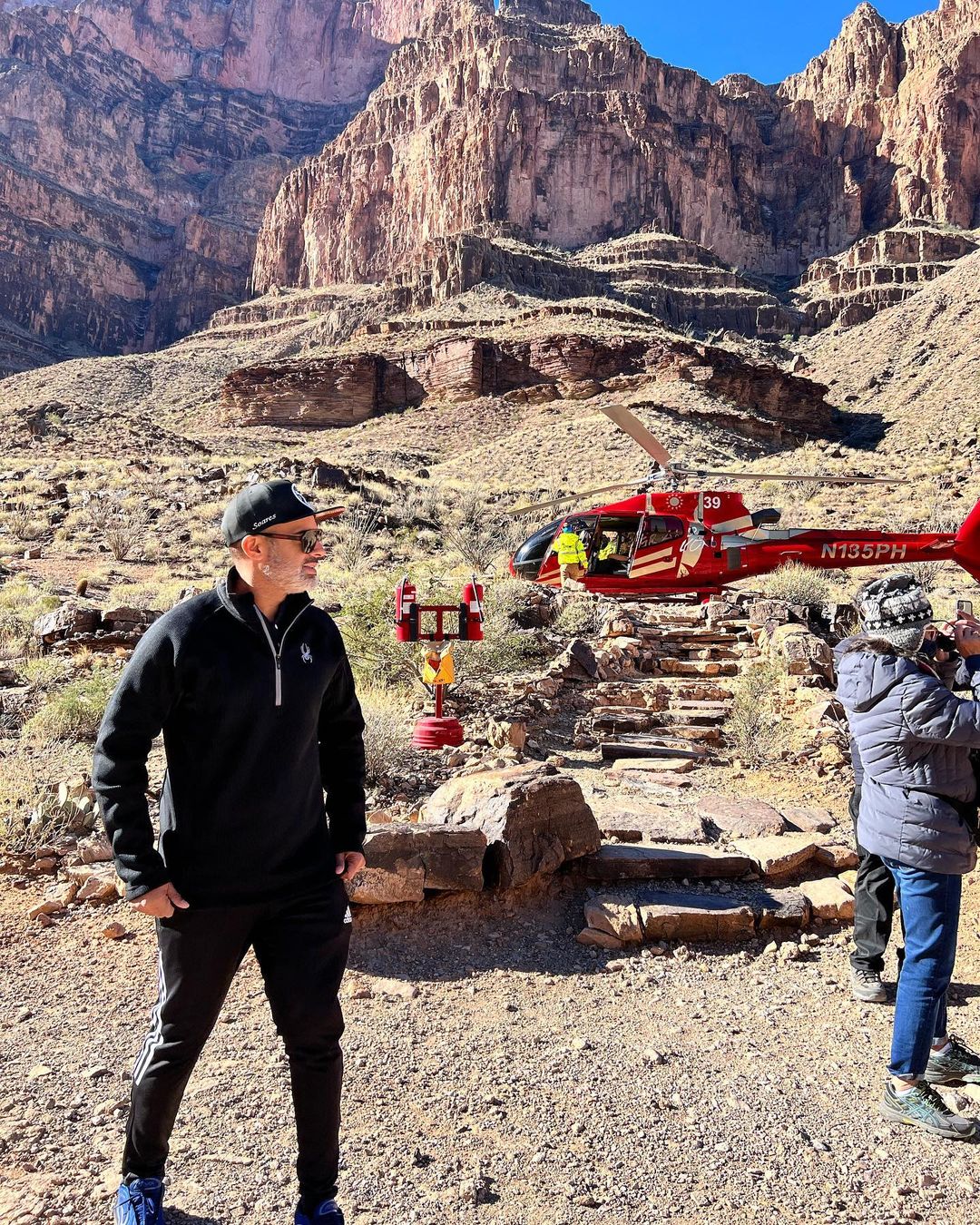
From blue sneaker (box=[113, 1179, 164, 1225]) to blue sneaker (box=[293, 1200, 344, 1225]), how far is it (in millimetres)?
399

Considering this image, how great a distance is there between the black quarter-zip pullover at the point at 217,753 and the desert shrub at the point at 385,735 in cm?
305

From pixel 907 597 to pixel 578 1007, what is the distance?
229 cm

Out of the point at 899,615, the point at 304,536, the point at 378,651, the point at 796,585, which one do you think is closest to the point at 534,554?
the point at 378,651

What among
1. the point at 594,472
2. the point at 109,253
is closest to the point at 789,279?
the point at 594,472

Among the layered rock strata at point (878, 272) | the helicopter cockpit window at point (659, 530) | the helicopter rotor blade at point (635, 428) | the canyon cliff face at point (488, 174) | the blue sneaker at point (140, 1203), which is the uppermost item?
the canyon cliff face at point (488, 174)

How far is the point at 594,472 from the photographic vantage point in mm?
39250

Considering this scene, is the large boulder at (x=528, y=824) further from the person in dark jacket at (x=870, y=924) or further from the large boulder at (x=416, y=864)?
the person in dark jacket at (x=870, y=924)

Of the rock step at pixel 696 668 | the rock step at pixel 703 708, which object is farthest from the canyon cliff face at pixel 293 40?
the rock step at pixel 703 708

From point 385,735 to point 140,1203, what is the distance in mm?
4324

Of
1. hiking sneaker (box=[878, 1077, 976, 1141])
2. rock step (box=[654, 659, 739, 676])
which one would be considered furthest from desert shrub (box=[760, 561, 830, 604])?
hiking sneaker (box=[878, 1077, 976, 1141])

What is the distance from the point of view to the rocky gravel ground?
107 inches

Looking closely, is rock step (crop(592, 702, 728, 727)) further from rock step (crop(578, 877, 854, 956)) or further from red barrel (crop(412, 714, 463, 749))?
rock step (crop(578, 877, 854, 956))

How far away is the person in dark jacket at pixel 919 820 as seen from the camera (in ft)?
10.4

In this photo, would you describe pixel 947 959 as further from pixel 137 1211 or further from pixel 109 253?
pixel 109 253
